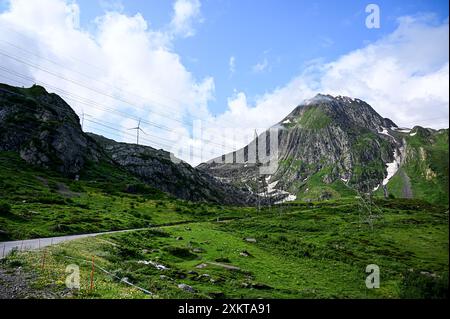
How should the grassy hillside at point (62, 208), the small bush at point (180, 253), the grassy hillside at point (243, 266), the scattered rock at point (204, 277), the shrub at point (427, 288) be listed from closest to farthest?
the shrub at point (427, 288) → the grassy hillside at point (243, 266) → the scattered rock at point (204, 277) → the small bush at point (180, 253) → the grassy hillside at point (62, 208)

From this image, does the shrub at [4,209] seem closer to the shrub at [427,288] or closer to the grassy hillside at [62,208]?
the grassy hillside at [62,208]

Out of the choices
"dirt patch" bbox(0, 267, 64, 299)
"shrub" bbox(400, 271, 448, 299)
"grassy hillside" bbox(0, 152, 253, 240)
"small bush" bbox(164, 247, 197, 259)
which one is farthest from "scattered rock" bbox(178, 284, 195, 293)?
"grassy hillside" bbox(0, 152, 253, 240)

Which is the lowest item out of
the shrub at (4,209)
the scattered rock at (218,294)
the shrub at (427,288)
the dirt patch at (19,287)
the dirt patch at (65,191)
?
the scattered rock at (218,294)

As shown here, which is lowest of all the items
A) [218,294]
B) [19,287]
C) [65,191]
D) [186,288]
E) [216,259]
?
[216,259]

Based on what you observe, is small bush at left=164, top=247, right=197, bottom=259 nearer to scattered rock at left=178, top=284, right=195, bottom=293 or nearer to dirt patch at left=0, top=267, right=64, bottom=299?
scattered rock at left=178, top=284, right=195, bottom=293

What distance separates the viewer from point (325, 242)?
73.1m

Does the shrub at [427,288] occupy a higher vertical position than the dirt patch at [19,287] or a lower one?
higher

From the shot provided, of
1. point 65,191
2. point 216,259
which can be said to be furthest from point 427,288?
point 65,191

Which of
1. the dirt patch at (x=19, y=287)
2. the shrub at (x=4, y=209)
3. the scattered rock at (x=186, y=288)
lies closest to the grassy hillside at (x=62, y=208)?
the shrub at (x=4, y=209)

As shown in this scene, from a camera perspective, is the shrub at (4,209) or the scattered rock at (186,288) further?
the shrub at (4,209)

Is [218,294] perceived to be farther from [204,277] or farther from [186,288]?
[204,277]

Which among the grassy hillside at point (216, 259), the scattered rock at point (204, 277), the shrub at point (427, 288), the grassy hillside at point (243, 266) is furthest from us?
the scattered rock at point (204, 277)

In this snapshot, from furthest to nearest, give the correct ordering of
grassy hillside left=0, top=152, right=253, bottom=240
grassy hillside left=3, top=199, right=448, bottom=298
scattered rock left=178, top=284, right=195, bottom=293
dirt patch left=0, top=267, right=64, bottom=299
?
grassy hillside left=0, top=152, right=253, bottom=240 → scattered rock left=178, top=284, right=195, bottom=293 → grassy hillside left=3, top=199, right=448, bottom=298 → dirt patch left=0, top=267, right=64, bottom=299
